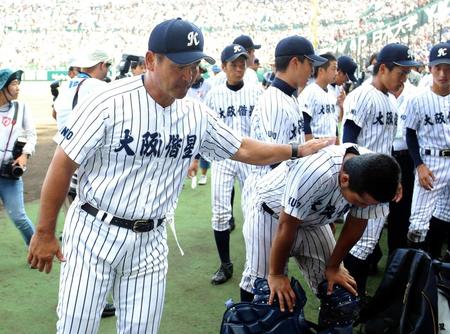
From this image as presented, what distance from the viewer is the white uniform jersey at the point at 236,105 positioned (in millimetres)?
4906

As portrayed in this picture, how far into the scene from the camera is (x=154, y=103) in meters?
2.27

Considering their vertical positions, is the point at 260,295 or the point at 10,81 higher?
the point at 10,81

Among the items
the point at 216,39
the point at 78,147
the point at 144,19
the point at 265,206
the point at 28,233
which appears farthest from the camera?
the point at 144,19

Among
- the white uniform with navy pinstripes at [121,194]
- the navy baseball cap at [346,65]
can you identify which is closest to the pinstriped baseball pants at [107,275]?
the white uniform with navy pinstripes at [121,194]

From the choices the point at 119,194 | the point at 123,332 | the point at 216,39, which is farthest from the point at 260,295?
the point at 216,39

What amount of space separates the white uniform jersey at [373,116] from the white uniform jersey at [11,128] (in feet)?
8.89

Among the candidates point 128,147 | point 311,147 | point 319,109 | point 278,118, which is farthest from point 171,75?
point 319,109

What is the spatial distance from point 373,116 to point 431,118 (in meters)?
0.54

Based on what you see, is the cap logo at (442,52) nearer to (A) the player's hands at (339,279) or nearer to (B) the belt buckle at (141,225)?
(A) the player's hands at (339,279)

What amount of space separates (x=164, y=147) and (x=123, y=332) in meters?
0.87

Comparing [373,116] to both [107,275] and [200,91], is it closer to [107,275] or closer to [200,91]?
[107,275]

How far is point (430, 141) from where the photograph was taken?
4.39m

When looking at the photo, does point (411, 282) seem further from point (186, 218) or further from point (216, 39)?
point (216, 39)

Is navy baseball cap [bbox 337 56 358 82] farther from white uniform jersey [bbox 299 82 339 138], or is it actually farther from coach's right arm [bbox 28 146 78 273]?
coach's right arm [bbox 28 146 78 273]
